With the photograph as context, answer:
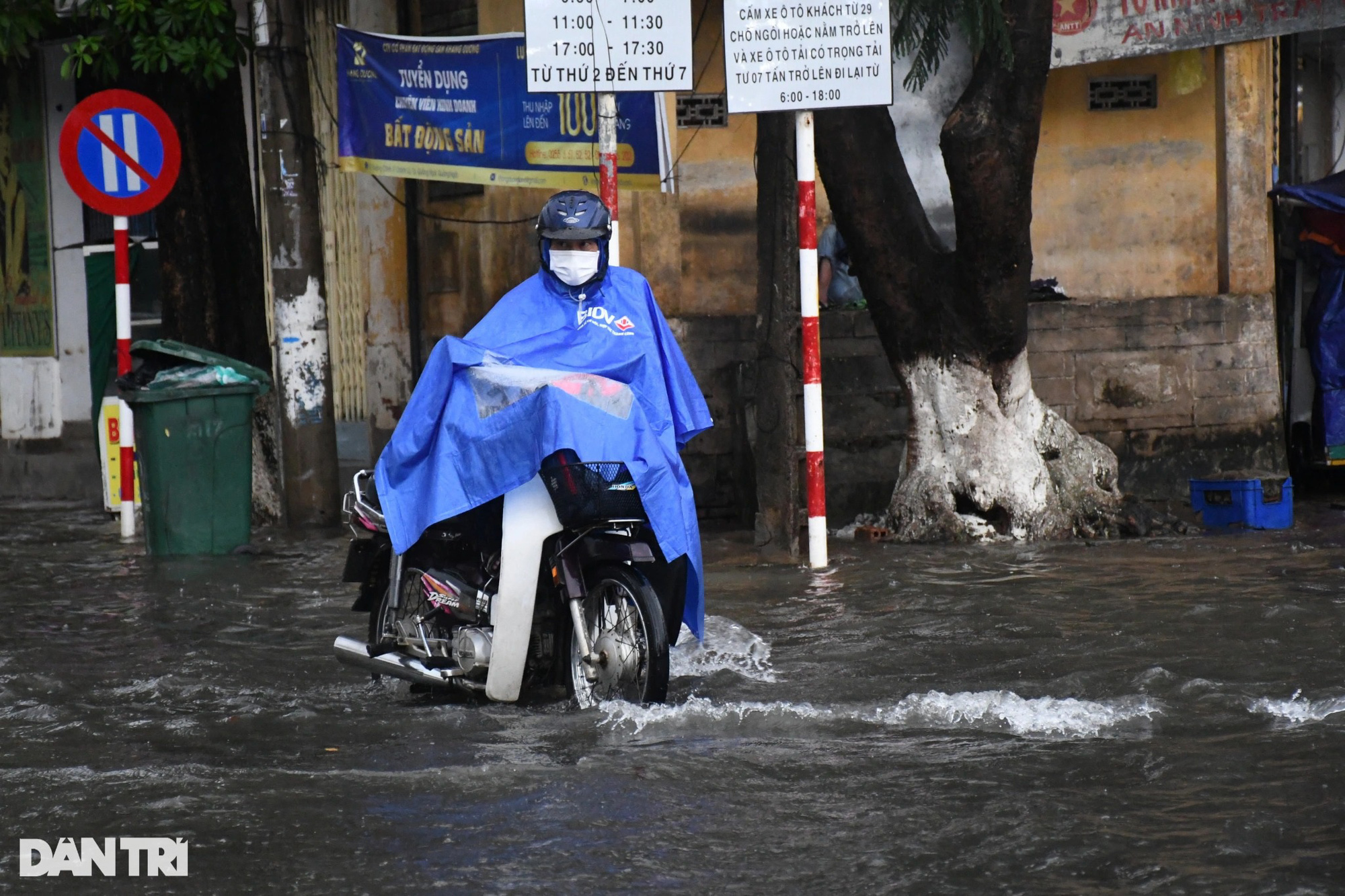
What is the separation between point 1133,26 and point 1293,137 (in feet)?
5.59

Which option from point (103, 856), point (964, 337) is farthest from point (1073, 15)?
point (103, 856)

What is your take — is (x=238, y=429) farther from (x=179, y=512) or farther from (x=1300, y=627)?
(x=1300, y=627)

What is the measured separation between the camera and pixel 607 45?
28.3 ft

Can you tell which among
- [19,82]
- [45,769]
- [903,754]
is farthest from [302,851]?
[19,82]

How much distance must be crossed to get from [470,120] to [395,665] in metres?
6.32

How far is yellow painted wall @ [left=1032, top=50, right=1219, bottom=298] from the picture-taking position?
11.9 m

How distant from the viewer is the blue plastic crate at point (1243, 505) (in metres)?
10.2

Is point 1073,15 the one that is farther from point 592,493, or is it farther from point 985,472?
point 592,493

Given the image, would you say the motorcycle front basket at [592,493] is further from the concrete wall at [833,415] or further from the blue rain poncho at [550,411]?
the concrete wall at [833,415]

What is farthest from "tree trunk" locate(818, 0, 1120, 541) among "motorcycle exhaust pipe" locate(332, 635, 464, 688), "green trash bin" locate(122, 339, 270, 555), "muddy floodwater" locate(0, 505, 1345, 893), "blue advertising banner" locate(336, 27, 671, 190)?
"motorcycle exhaust pipe" locate(332, 635, 464, 688)

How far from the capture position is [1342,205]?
36.6 feet

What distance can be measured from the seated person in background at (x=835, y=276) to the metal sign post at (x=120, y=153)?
414cm

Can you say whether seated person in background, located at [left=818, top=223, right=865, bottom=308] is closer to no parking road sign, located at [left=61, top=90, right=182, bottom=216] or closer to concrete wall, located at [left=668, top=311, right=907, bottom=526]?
concrete wall, located at [left=668, top=311, right=907, bottom=526]

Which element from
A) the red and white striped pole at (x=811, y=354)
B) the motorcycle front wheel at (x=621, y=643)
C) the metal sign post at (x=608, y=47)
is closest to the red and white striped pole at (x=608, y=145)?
the metal sign post at (x=608, y=47)
